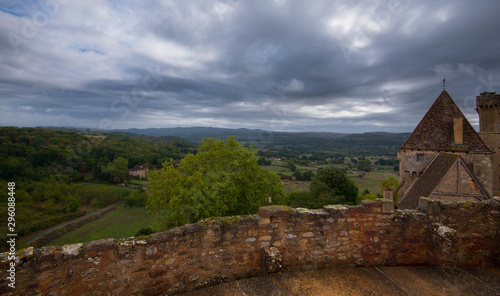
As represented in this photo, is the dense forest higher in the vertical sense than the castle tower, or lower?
lower

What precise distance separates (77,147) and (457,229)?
90.7 m

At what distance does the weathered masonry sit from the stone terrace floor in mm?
197

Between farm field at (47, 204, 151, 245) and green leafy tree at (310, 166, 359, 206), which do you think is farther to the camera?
farm field at (47, 204, 151, 245)

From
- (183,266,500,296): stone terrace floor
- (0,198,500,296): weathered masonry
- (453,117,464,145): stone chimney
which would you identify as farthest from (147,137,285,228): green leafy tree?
(453,117,464,145): stone chimney

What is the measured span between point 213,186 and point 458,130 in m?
18.6

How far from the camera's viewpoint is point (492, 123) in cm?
2222

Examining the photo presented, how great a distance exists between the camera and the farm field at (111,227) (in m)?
37.4

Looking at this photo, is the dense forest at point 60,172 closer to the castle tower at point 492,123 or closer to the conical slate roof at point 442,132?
the conical slate roof at point 442,132

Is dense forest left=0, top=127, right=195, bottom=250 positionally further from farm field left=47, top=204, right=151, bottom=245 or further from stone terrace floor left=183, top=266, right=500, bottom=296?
stone terrace floor left=183, top=266, right=500, bottom=296

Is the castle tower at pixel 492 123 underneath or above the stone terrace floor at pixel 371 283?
above

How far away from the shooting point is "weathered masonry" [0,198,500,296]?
13.2ft

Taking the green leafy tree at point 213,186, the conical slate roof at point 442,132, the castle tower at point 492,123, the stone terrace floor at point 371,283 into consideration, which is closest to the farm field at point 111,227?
the green leafy tree at point 213,186

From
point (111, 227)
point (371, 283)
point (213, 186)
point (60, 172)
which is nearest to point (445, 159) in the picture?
point (371, 283)

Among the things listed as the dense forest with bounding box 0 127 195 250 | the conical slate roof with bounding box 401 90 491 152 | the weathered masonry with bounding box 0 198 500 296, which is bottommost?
the dense forest with bounding box 0 127 195 250
